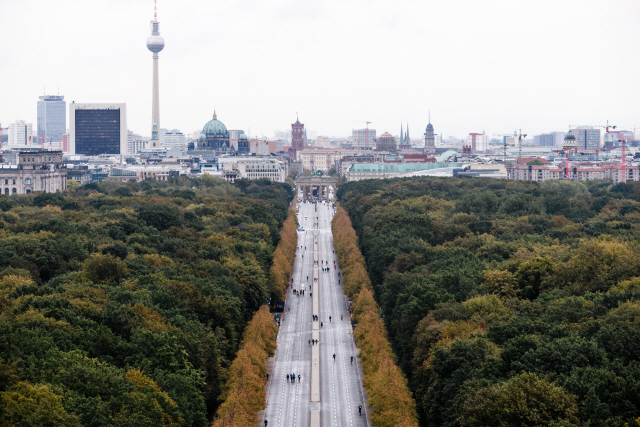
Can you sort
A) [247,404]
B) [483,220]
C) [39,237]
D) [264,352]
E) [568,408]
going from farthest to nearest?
[483,220] → [39,237] → [264,352] → [247,404] → [568,408]

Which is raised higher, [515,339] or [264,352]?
[515,339]

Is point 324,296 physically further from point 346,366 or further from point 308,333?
point 346,366

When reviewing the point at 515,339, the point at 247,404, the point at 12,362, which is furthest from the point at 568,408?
the point at 12,362

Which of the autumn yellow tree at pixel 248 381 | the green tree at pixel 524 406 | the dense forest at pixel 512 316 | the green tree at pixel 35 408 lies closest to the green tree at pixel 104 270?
the autumn yellow tree at pixel 248 381

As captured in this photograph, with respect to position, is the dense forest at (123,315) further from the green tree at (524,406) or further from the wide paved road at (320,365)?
the green tree at (524,406)

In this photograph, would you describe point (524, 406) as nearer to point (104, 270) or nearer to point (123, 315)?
point (123, 315)
